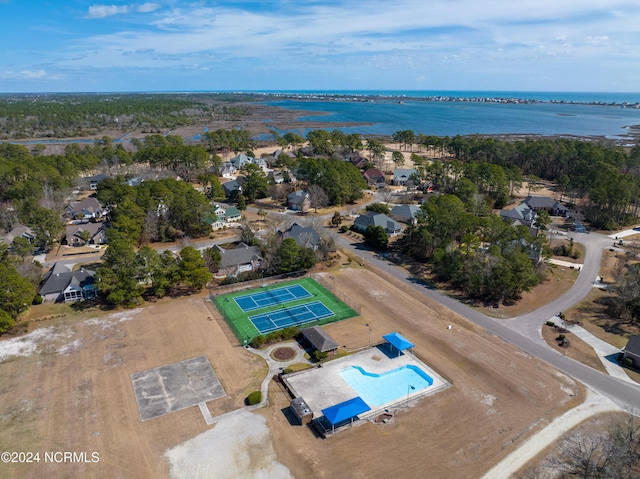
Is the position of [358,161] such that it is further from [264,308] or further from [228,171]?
[264,308]

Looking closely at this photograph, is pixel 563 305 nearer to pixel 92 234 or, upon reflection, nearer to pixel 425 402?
pixel 425 402

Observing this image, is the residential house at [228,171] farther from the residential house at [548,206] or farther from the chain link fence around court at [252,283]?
the residential house at [548,206]

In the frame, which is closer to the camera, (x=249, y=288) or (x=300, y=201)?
(x=249, y=288)

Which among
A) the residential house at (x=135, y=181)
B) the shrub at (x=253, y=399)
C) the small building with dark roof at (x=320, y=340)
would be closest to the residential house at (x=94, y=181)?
the residential house at (x=135, y=181)

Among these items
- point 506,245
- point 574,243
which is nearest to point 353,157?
point 574,243

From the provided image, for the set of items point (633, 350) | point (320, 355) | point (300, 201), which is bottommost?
point (320, 355)

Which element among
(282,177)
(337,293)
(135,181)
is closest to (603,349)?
(337,293)
